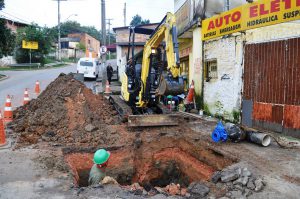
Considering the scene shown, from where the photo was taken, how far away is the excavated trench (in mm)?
A: 7668

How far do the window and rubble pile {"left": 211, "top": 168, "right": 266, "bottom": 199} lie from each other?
24.2 feet

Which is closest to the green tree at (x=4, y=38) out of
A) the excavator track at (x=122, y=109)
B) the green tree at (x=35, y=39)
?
the green tree at (x=35, y=39)

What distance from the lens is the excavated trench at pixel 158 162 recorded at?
7668 mm

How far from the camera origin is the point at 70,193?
16.7ft

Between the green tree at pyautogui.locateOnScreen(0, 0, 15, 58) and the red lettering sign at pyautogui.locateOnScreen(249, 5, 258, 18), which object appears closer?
the red lettering sign at pyautogui.locateOnScreen(249, 5, 258, 18)

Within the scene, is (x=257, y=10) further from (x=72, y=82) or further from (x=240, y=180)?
(x=72, y=82)

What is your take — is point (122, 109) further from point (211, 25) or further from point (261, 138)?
point (211, 25)

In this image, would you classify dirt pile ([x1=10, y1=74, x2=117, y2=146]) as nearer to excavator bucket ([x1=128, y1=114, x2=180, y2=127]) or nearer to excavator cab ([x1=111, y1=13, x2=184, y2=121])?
excavator bucket ([x1=128, y1=114, x2=180, y2=127])

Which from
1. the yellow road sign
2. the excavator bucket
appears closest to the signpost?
the yellow road sign

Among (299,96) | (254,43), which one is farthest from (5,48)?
(299,96)

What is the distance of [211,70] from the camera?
44.0ft

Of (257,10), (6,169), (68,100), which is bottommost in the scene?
(6,169)

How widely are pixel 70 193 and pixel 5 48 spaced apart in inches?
1093

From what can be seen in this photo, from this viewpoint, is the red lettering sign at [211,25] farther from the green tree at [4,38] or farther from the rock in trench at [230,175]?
the green tree at [4,38]
